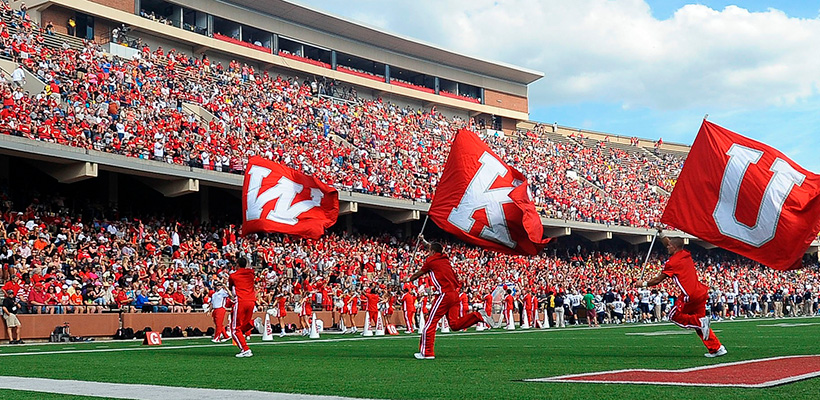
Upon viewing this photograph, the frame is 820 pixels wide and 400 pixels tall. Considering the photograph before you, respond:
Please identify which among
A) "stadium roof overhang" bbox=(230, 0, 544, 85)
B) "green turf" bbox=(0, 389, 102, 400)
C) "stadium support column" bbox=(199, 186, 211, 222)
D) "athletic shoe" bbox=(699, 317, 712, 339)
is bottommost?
"green turf" bbox=(0, 389, 102, 400)

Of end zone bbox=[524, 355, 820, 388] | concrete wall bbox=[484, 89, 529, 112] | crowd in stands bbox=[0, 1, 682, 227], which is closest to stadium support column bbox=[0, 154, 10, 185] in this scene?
crowd in stands bbox=[0, 1, 682, 227]

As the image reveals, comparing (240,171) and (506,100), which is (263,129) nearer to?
(240,171)

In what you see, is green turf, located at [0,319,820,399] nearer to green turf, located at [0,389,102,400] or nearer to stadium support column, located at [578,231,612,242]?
green turf, located at [0,389,102,400]

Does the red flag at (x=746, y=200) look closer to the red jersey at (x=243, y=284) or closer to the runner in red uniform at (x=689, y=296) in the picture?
the runner in red uniform at (x=689, y=296)

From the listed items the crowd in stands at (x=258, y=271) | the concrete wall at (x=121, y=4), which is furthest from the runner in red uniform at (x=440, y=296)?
the concrete wall at (x=121, y=4)

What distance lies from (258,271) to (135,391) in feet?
73.3

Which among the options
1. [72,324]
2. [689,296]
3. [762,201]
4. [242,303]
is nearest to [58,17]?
[72,324]

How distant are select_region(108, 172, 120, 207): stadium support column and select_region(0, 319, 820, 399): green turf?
14.1m

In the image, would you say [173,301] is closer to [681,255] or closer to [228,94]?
[228,94]

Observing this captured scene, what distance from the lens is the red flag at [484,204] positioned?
14.8 m

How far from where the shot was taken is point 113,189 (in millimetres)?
29484

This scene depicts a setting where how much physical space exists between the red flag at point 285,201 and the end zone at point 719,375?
26.8 feet

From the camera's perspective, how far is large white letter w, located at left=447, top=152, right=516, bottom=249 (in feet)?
48.9

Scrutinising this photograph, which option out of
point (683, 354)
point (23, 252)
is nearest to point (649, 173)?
point (23, 252)
